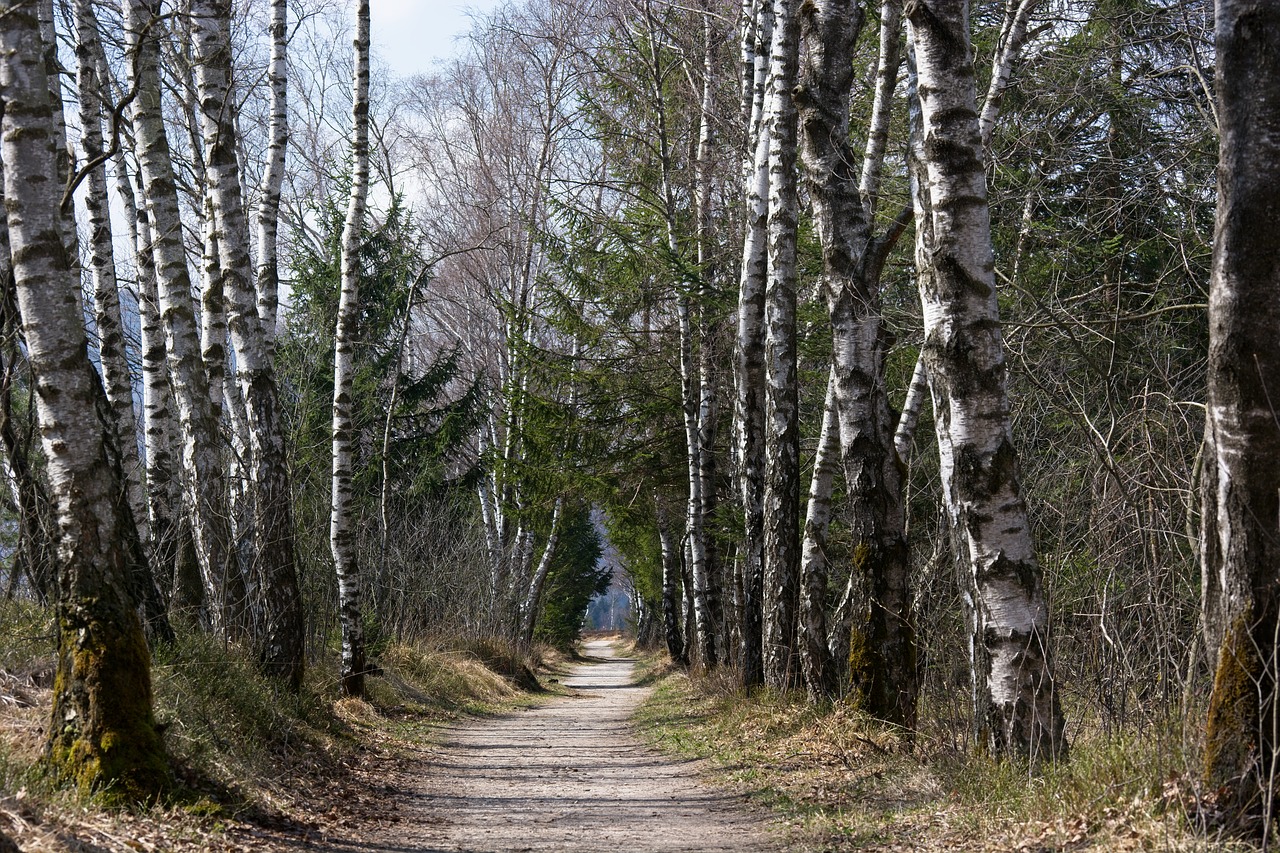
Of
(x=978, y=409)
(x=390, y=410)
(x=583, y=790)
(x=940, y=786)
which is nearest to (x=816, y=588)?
(x=583, y=790)

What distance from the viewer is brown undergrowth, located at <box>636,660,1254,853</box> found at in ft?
14.2

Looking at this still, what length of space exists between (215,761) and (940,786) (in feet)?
14.5

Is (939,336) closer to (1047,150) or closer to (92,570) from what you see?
(92,570)

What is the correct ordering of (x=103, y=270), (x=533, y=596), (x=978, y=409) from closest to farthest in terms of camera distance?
1. (x=978, y=409)
2. (x=103, y=270)
3. (x=533, y=596)

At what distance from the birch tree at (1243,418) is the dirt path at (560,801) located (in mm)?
2850

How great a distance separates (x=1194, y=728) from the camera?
14.0 ft

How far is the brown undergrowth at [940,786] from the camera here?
171 inches

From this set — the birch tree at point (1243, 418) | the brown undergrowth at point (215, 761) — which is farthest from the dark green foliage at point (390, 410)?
the birch tree at point (1243, 418)

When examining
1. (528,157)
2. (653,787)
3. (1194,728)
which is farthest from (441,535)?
(1194,728)

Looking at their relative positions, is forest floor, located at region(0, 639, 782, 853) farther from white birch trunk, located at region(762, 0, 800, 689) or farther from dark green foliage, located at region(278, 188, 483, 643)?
dark green foliage, located at region(278, 188, 483, 643)

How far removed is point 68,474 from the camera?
17.8 ft

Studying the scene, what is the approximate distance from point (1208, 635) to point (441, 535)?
1922 centimetres

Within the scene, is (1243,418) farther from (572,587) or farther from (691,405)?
(572,587)

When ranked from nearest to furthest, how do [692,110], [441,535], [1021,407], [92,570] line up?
1. [92,570]
2. [1021,407]
3. [692,110]
4. [441,535]
